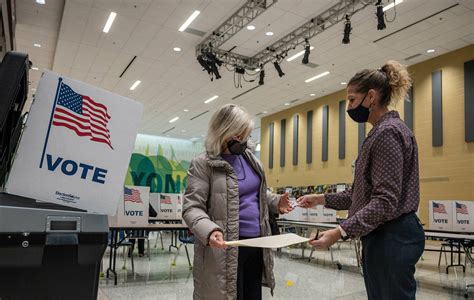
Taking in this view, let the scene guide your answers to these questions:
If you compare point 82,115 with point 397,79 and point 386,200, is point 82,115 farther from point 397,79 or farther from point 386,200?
point 397,79

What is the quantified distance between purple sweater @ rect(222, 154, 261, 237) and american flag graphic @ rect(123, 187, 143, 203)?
12.3 feet

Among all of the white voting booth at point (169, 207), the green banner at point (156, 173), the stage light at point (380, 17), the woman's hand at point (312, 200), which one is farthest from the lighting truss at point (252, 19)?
the woman's hand at point (312, 200)

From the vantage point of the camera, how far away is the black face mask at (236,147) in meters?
1.62

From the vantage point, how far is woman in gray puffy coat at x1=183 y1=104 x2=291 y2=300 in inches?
58.0

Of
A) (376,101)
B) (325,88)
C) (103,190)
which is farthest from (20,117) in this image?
(325,88)

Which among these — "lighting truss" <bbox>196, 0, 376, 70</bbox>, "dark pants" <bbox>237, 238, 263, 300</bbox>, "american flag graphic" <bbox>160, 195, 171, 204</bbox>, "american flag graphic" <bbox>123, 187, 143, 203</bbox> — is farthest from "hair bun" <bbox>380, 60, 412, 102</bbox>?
"lighting truss" <bbox>196, 0, 376, 70</bbox>

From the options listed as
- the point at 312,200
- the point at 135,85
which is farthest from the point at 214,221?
the point at 135,85

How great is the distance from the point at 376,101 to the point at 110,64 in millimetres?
10275

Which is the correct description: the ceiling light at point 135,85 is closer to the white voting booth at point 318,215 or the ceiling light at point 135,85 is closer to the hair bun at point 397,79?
the white voting booth at point 318,215

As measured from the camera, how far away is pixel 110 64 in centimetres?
1070

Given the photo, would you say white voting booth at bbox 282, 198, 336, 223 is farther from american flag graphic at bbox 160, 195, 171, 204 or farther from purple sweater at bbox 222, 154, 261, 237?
purple sweater at bbox 222, 154, 261, 237

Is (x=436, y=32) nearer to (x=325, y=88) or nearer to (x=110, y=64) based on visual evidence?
(x=325, y=88)

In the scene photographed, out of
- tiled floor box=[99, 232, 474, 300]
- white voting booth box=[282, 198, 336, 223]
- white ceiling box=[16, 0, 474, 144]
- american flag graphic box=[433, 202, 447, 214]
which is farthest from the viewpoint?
white voting booth box=[282, 198, 336, 223]

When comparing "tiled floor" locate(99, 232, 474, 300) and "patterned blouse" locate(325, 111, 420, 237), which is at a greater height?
"patterned blouse" locate(325, 111, 420, 237)
